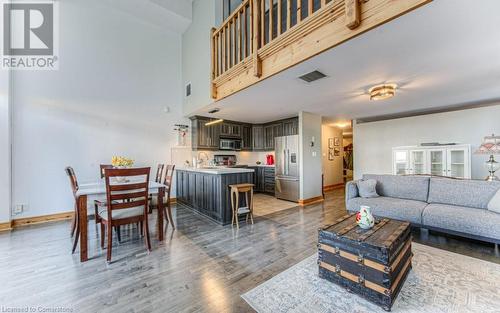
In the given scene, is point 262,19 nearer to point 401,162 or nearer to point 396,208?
point 396,208

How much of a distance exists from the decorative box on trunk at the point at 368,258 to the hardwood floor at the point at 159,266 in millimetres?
589

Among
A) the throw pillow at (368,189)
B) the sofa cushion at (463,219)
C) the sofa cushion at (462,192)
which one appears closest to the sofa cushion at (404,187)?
the sofa cushion at (462,192)

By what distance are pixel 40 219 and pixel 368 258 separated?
18.2 ft

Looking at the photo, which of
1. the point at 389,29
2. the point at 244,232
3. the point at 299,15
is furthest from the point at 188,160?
the point at 389,29

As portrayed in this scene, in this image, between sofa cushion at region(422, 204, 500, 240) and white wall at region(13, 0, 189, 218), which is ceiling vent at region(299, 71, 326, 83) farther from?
white wall at region(13, 0, 189, 218)

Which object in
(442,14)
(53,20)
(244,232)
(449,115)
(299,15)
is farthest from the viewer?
(449,115)

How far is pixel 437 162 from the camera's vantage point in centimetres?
483

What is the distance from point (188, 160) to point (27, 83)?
3.52 metres

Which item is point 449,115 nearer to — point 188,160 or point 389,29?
point 389,29

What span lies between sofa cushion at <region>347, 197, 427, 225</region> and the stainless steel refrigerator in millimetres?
1941

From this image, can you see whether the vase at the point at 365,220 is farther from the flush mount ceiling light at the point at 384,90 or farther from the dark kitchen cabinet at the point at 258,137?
the dark kitchen cabinet at the point at 258,137

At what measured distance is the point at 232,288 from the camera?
75.0 inches

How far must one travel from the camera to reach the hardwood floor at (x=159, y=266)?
175cm

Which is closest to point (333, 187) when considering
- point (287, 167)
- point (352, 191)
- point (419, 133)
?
point (287, 167)
